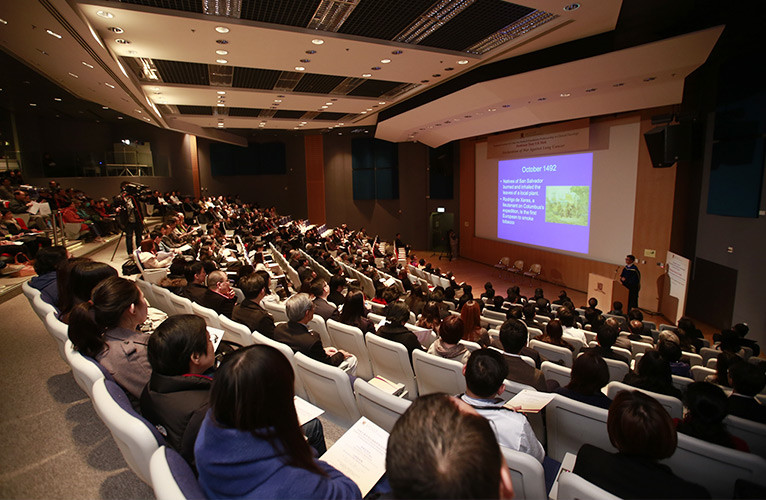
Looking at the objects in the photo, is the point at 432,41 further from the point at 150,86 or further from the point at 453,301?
the point at 150,86

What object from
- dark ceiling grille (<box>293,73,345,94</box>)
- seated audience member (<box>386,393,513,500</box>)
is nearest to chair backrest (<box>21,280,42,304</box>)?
seated audience member (<box>386,393,513,500</box>)

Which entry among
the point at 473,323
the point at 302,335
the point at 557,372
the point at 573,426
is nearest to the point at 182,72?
the point at 302,335

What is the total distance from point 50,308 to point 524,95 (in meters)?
8.62

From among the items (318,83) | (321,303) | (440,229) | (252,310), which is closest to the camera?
(252,310)

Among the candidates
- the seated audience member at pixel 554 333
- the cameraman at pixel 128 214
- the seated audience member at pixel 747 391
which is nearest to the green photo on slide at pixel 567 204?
the seated audience member at pixel 554 333

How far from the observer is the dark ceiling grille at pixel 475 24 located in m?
5.20

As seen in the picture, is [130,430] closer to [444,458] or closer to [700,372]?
[444,458]

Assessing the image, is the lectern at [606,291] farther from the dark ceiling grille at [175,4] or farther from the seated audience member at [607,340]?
the dark ceiling grille at [175,4]

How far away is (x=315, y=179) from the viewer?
19.6 meters

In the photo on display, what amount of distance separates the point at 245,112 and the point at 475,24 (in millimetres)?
9162

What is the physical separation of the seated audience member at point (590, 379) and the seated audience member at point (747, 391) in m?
1.02

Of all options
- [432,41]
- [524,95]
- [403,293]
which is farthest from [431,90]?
[403,293]

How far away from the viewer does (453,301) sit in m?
6.82

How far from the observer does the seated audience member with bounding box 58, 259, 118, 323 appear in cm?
292
